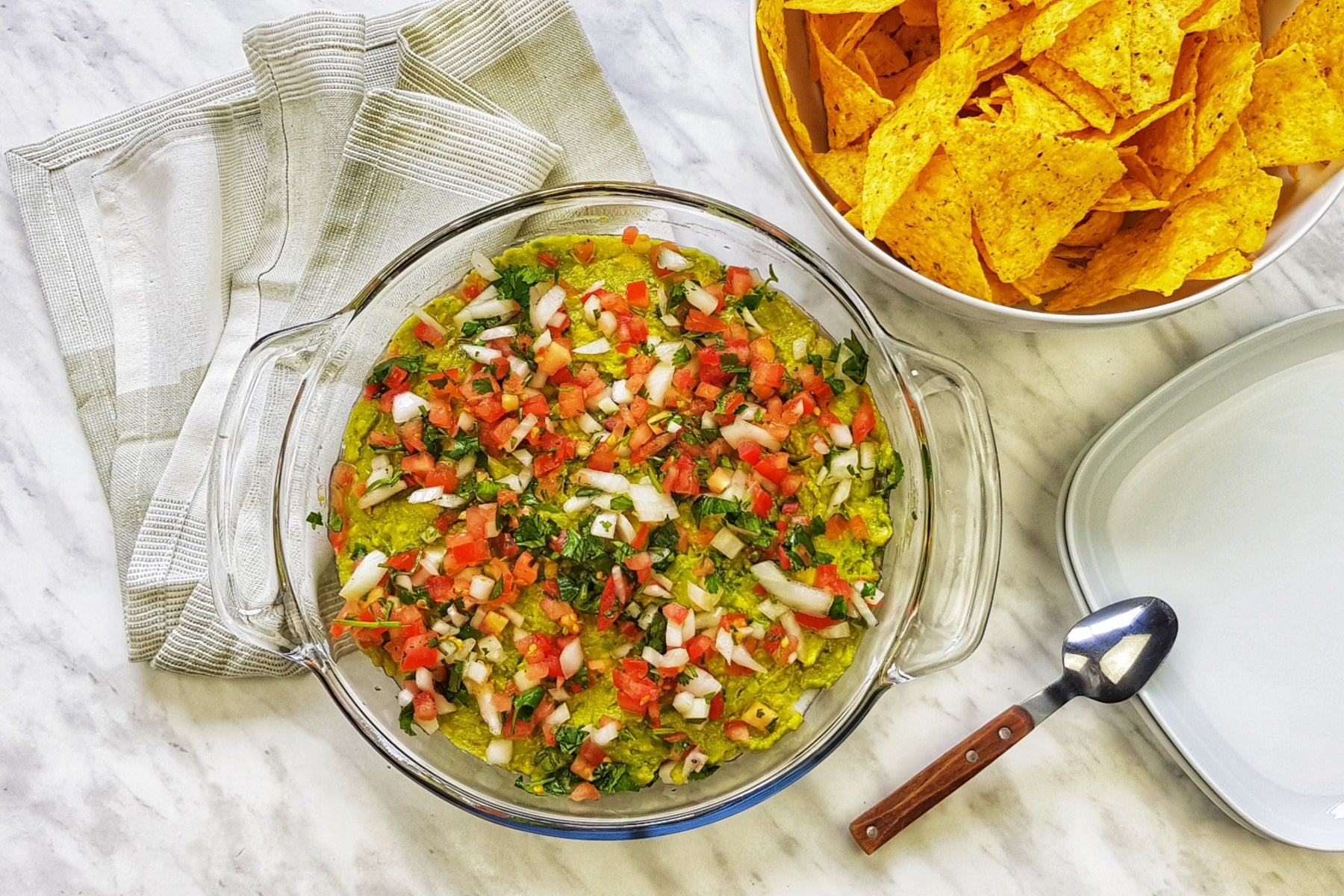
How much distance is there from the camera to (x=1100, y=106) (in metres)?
1.51

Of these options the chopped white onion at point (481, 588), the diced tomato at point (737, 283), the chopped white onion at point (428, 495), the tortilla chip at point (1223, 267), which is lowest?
the tortilla chip at point (1223, 267)

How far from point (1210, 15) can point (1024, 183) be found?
338mm

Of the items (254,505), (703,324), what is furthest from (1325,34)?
(254,505)

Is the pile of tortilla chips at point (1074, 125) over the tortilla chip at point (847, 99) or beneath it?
beneath

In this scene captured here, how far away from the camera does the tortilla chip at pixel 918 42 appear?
5.50ft

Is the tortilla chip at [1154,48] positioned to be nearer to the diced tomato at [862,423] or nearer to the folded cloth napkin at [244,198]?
the diced tomato at [862,423]

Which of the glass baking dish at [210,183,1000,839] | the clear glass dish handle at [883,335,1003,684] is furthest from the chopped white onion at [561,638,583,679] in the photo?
the clear glass dish handle at [883,335,1003,684]

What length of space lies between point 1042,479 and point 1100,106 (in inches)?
28.7

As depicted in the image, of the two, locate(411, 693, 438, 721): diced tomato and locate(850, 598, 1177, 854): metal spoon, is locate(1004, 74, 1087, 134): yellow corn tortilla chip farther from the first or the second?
locate(411, 693, 438, 721): diced tomato

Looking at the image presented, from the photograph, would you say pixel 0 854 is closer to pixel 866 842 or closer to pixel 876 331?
pixel 866 842

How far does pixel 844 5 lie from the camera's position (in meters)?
1.49

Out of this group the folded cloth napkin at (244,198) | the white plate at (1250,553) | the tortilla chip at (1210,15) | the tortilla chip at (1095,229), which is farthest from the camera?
the white plate at (1250,553)

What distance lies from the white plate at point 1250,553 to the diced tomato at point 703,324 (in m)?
0.78

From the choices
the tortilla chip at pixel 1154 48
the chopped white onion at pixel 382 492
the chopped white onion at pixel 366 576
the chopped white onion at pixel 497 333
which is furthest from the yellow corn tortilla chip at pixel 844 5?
the chopped white onion at pixel 366 576
